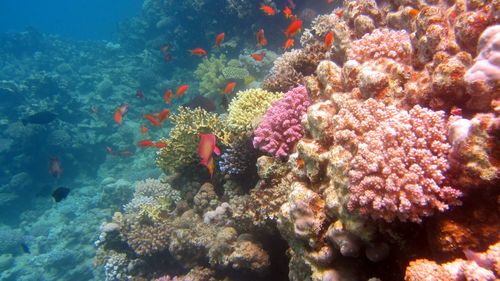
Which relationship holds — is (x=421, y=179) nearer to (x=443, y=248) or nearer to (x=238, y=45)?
(x=443, y=248)

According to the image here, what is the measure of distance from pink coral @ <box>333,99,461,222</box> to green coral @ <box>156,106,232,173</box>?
3886mm

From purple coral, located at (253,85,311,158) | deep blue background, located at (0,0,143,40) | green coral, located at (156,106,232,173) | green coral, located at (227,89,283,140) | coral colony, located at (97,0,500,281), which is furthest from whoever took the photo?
deep blue background, located at (0,0,143,40)

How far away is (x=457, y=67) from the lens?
2.30m

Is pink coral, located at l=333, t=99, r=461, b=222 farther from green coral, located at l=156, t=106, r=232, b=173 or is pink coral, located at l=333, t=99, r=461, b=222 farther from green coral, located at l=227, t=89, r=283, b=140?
green coral, located at l=156, t=106, r=232, b=173

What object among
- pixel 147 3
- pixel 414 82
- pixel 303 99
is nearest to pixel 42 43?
pixel 147 3

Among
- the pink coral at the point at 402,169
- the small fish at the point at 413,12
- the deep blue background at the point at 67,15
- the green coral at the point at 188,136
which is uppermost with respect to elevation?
the deep blue background at the point at 67,15

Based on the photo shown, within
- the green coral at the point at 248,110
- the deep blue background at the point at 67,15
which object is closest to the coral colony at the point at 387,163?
the green coral at the point at 248,110

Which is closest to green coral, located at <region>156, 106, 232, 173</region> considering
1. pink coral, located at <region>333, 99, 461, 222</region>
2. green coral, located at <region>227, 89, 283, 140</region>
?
green coral, located at <region>227, 89, 283, 140</region>

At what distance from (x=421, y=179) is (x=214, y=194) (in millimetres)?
4400

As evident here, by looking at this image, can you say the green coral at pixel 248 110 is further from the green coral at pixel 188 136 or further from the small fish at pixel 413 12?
the small fish at pixel 413 12

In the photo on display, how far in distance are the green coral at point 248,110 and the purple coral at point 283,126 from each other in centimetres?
52

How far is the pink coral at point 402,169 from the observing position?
2.07m

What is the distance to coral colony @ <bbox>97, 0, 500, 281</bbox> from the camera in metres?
1.99

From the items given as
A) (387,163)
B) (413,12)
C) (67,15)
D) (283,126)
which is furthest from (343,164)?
(67,15)
